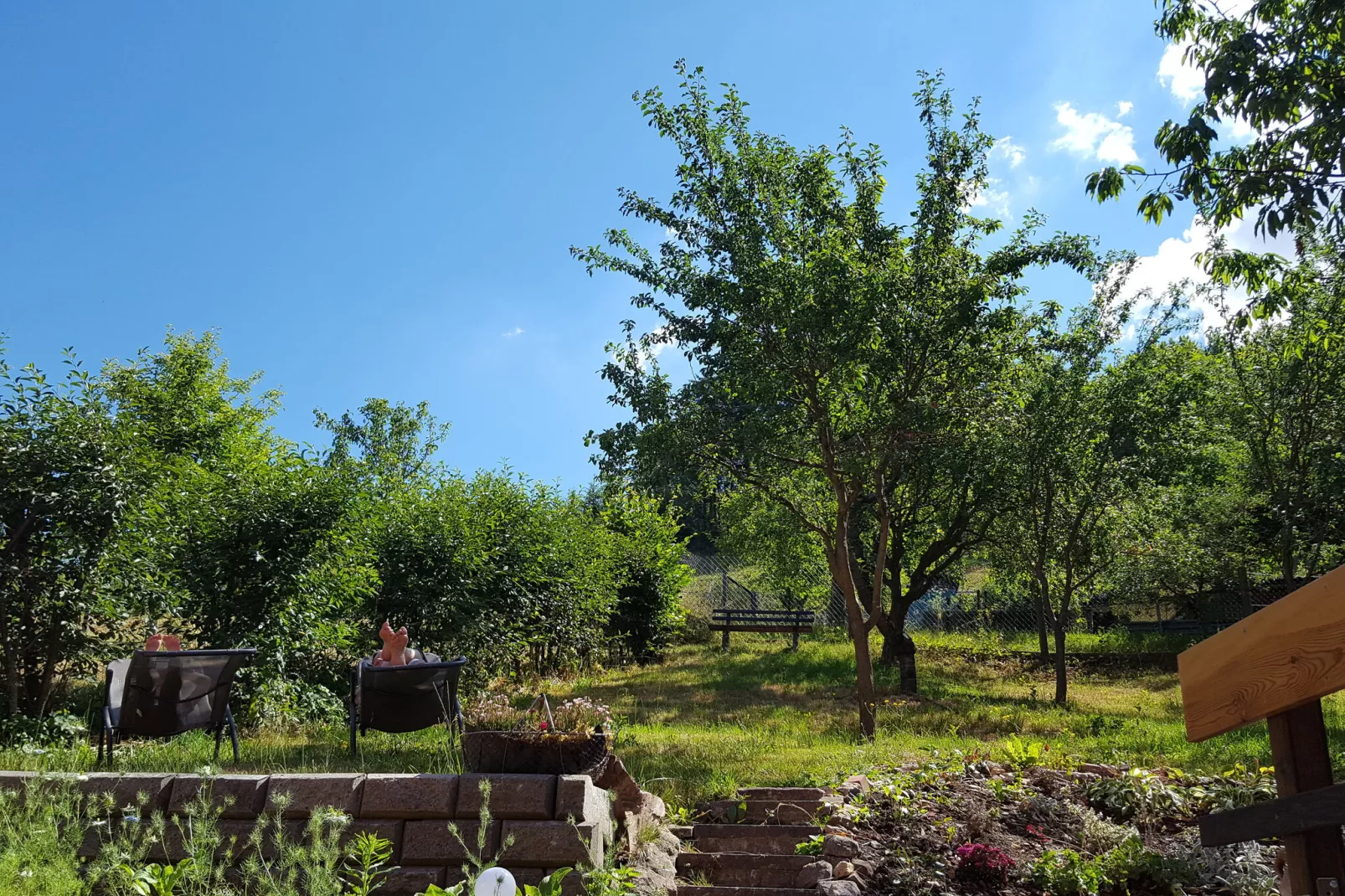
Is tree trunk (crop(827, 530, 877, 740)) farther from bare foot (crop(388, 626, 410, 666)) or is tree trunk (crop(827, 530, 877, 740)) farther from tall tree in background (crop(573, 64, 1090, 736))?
bare foot (crop(388, 626, 410, 666))

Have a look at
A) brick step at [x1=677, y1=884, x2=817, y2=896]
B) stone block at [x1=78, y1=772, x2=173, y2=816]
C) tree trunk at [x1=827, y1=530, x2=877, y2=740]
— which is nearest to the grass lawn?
tree trunk at [x1=827, y1=530, x2=877, y2=740]

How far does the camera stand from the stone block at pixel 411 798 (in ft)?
15.0

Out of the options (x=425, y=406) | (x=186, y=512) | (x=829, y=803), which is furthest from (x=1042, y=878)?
(x=425, y=406)

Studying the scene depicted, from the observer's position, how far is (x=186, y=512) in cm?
900

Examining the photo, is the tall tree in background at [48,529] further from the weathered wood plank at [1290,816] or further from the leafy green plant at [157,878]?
the weathered wood plank at [1290,816]

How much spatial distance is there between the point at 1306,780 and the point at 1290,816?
0.09m

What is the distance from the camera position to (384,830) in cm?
457

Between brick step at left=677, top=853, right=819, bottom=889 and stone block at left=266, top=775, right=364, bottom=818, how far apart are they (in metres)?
1.68

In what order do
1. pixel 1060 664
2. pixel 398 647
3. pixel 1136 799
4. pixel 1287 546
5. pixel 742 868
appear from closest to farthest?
1. pixel 742 868
2. pixel 1136 799
3. pixel 398 647
4. pixel 1287 546
5. pixel 1060 664

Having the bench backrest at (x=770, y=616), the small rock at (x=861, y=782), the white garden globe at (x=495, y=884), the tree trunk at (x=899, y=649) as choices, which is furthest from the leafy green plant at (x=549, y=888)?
the bench backrest at (x=770, y=616)

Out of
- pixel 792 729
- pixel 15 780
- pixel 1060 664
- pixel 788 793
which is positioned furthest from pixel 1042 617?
pixel 15 780

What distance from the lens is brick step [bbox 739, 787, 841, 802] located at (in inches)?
217

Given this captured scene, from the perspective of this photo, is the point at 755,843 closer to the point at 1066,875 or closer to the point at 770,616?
the point at 1066,875

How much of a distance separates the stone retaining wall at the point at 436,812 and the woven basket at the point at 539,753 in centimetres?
11
